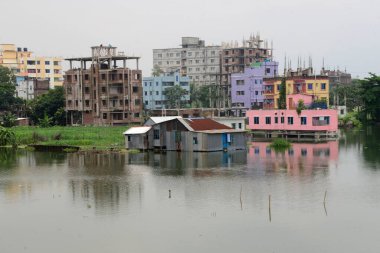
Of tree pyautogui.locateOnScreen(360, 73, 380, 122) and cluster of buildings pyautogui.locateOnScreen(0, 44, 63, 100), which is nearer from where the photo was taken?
tree pyautogui.locateOnScreen(360, 73, 380, 122)

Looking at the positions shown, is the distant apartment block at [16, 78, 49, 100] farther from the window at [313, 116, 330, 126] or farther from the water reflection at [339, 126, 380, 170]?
the window at [313, 116, 330, 126]

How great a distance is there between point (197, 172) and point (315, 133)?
2700 centimetres

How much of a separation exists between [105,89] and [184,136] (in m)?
30.5

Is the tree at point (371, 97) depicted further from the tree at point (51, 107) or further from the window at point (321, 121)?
the tree at point (51, 107)

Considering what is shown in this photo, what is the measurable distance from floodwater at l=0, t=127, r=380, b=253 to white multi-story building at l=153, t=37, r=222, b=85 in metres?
74.2

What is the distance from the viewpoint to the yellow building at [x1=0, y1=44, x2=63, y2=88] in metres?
116

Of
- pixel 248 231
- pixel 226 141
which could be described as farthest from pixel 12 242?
pixel 226 141

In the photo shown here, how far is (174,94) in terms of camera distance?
9862cm

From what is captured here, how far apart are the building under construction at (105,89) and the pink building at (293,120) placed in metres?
16.3

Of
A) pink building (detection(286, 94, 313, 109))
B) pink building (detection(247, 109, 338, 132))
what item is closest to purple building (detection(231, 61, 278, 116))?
pink building (detection(247, 109, 338, 132))

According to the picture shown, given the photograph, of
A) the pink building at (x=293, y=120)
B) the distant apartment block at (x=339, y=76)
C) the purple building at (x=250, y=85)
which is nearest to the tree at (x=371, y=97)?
the purple building at (x=250, y=85)

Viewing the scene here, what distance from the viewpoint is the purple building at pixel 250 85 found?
93.9 m

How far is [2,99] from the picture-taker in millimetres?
87438

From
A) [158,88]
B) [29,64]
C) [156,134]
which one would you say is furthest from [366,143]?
[29,64]
